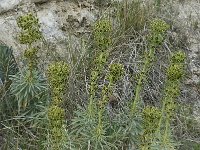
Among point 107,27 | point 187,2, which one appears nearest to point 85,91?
point 107,27

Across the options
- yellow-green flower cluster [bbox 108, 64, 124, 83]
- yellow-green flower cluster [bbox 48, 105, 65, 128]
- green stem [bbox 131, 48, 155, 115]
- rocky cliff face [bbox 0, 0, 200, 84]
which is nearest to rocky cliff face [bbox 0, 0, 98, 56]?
rocky cliff face [bbox 0, 0, 200, 84]

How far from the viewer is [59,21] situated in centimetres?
431

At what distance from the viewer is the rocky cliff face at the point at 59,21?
4191 millimetres

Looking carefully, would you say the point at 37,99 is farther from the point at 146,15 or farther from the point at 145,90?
the point at 146,15

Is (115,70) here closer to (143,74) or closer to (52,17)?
(143,74)

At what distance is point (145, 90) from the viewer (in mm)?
4035

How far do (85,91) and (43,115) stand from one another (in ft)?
1.73

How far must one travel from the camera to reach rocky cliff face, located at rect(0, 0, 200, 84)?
419 cm

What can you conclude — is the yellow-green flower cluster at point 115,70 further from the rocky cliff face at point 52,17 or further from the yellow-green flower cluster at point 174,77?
the rocky cliff face at point 52,17

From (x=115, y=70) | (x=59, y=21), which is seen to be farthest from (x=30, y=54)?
(x=59, y=21)

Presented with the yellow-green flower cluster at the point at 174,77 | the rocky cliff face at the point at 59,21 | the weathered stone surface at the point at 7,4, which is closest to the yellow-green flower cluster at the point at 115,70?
the yellow-green flower cluster at the point at 174,77

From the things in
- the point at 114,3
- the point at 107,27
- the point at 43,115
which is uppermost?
the point at 107,27

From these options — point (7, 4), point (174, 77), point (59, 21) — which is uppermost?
point (174, 77)

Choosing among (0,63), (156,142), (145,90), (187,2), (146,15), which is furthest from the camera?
(187,2)
